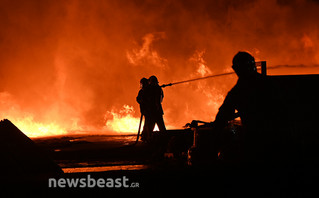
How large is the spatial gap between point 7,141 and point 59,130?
2841 cm

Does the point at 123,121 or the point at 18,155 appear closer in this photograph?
the point at 18,155

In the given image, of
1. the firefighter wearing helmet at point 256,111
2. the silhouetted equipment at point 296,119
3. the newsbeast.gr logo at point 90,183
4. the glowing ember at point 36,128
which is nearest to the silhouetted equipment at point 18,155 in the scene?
the newsbeast.gr logo at point 90,183

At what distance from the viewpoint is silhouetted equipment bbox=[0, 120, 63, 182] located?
272cm

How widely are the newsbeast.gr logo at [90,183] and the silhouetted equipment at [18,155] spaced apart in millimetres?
769

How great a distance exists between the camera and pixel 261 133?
2.13 m

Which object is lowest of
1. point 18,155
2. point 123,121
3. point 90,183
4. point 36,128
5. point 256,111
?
point 90,183

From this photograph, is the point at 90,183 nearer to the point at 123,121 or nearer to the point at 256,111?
the point at 256,111

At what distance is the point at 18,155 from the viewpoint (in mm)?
2824

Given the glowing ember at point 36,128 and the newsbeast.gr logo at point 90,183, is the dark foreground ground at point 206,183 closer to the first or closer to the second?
the newsbeast.gr logo at point 90,183

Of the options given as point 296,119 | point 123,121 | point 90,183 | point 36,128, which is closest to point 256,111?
point 90,183

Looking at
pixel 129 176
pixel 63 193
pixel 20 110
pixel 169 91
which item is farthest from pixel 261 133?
pixel 20 110

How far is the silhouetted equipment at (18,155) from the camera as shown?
272 cm

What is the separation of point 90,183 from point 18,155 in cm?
142

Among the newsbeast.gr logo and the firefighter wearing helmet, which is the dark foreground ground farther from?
the firefighter wearing helmet
